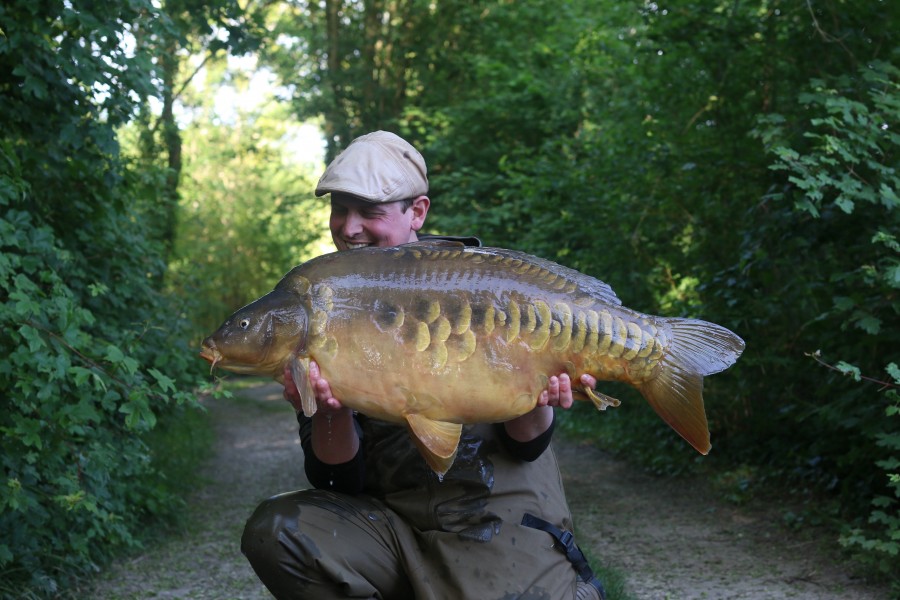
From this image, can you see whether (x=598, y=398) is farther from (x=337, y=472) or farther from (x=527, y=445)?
(x=337, y=472)

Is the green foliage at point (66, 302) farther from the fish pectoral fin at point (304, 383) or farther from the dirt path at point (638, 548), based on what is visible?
the fish pectoral fin at point (304, 383)

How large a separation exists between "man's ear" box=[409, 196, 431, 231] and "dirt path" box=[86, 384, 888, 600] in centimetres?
229

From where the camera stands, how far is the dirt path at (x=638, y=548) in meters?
4.61

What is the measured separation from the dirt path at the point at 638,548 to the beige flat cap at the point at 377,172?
2446 millimetres

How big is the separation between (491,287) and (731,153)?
13.9ft

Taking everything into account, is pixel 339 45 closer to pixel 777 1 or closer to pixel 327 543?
pixel 777 1

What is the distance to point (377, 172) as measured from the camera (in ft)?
9.16

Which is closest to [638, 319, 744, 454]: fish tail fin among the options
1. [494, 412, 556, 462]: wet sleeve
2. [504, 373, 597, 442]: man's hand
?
[504, 373, 597, 442]: man's hand

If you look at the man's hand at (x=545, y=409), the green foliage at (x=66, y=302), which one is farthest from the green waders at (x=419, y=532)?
the green foliage at (x=66, y=302)

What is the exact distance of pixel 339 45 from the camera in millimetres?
16250

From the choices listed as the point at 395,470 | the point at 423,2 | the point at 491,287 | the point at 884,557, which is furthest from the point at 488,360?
the point at 423,2

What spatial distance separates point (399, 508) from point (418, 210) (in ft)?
2.78

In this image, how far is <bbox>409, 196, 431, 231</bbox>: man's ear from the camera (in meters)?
2.94

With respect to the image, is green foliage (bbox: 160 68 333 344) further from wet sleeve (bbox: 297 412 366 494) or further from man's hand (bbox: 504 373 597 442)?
man's hand (bbox: 504 373 597 442)
